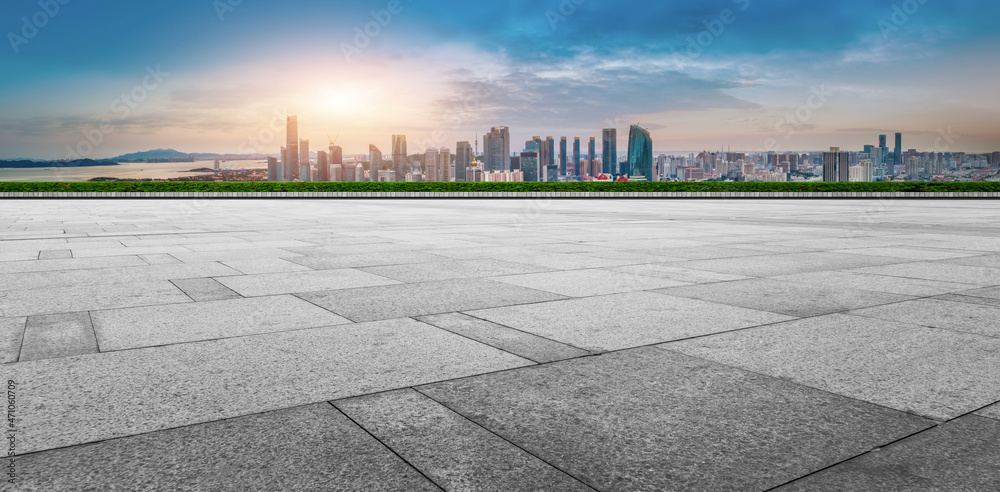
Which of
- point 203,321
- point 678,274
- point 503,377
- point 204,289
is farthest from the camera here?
point 678,274

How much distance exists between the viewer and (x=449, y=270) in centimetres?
920

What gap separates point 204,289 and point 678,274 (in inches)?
225

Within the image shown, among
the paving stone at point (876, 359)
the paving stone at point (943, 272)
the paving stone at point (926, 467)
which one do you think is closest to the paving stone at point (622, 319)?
the paving stone at point (876, 359)

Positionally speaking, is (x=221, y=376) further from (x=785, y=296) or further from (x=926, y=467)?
(x=785, y=296)

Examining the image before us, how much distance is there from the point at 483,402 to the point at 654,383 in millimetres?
1085


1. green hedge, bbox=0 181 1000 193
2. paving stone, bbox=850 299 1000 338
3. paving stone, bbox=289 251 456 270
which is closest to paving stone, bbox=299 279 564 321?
paving stone, bbox=289 251 456 270

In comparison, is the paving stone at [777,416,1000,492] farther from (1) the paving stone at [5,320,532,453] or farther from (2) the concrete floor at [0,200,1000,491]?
(1) the paving stone at [5,320,532,453]

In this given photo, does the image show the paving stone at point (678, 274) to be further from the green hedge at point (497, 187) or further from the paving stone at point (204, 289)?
the green hedge at point (497, 187)

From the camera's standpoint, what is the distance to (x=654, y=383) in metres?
4.17

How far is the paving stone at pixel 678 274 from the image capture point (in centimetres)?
845

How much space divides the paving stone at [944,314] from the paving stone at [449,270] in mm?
4199

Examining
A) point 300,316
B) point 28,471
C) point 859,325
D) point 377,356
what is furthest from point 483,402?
point 859,325

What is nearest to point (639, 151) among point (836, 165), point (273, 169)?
point (836, 165)

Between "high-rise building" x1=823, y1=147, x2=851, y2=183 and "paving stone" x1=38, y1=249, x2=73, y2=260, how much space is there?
7224 cm
